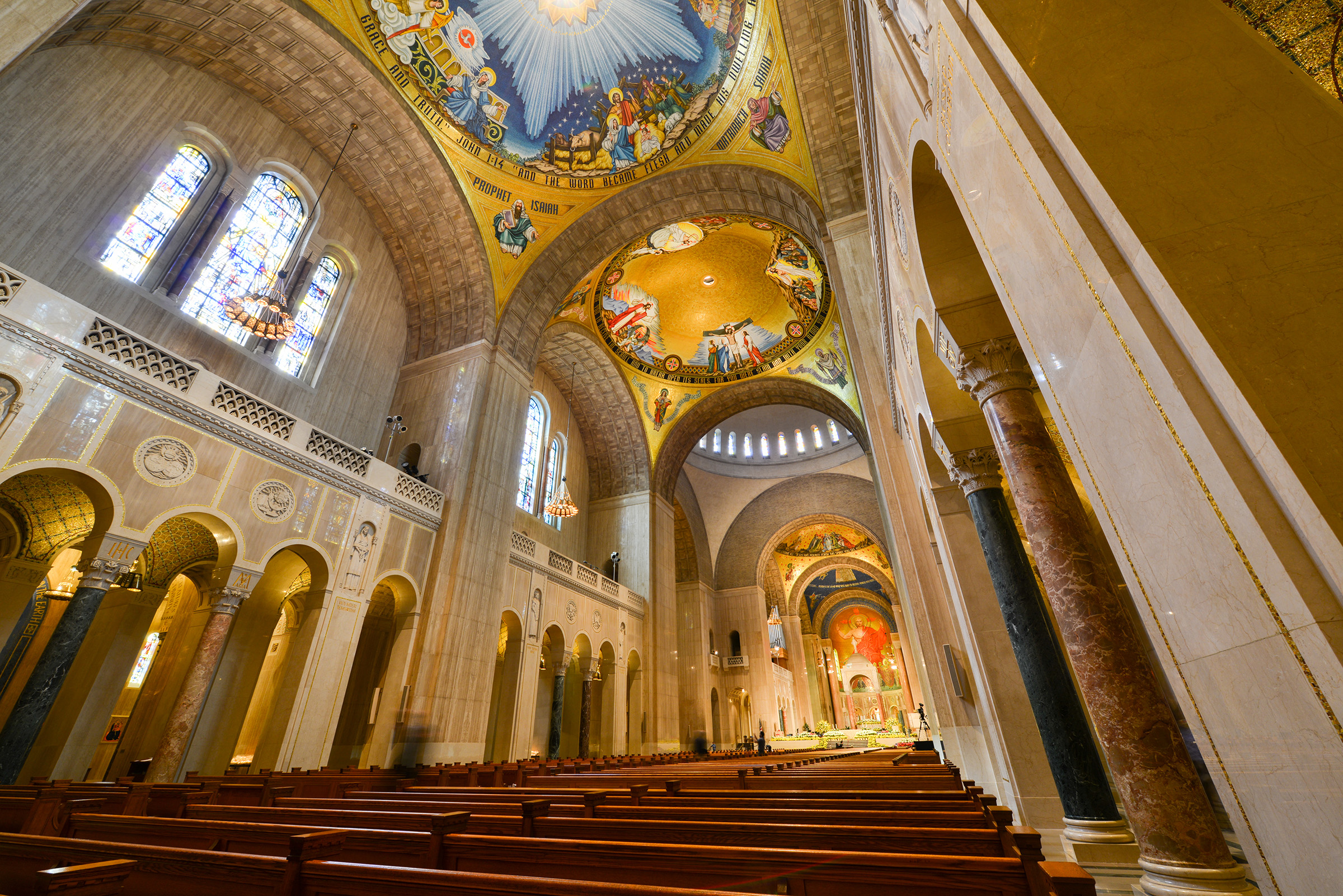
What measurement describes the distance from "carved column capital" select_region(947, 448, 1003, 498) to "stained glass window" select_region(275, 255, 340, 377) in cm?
990

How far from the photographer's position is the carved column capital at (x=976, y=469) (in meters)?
4.71

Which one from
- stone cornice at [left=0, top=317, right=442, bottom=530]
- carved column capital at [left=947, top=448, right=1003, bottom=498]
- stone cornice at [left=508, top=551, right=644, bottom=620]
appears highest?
stone cornice at [left=508, top=551, right=644, bottom=620]

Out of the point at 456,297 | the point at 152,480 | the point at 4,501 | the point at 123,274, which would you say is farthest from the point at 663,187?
the point at 4,501

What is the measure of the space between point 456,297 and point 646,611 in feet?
32.1

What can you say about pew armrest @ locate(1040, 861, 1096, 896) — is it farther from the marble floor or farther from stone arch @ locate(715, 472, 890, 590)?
stone arch @ locate(715, 472, 890, 590)

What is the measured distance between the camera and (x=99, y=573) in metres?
5.60

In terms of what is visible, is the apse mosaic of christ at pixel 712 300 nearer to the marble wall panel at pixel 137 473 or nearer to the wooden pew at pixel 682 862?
the marble wall panel at pixel 137 473

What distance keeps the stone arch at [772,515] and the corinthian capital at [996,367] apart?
19.2m

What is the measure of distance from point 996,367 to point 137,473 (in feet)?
26.8

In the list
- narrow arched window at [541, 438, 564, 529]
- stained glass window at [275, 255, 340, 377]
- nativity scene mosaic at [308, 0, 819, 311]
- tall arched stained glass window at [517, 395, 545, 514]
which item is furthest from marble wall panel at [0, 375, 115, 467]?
narrow arched window at [541, 438, 564, 529]

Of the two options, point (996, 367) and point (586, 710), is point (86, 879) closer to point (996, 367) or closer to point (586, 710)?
point (996, 367)

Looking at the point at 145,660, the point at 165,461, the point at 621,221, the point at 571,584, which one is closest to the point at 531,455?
the point at 571,584

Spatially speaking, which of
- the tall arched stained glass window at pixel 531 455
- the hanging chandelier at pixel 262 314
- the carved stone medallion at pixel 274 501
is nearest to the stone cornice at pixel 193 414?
the carved stone medallion at pixel 274 501

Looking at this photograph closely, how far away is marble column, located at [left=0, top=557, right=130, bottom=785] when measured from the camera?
16.3ft
